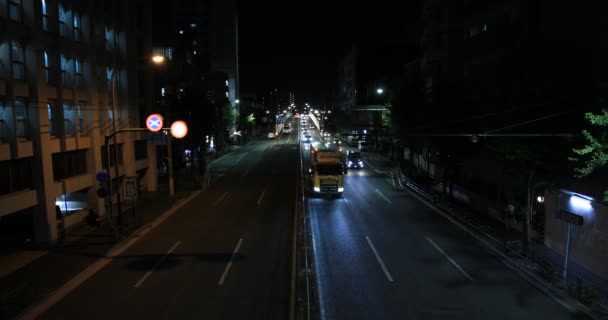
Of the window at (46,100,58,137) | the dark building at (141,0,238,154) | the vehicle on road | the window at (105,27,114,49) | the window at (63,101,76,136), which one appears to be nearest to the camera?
the window at (46,100,58,137)

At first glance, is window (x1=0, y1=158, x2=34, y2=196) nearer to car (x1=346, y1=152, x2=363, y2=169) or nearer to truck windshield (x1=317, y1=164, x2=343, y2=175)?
truck windshield (x1=317, y1=164, x2=343, y2=175)

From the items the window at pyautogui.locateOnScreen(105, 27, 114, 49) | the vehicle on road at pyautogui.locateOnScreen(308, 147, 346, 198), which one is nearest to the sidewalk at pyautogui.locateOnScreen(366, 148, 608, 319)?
the vehicle on road at pyautogui.locateOnScreen(308, 147, 346, 198)

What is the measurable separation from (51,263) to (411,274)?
13875mm

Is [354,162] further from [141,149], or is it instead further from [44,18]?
[44,18]

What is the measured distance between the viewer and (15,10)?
60.2 feet

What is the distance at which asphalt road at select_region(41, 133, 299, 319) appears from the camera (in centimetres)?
1284

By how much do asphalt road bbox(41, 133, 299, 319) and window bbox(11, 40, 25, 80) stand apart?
29.2ft

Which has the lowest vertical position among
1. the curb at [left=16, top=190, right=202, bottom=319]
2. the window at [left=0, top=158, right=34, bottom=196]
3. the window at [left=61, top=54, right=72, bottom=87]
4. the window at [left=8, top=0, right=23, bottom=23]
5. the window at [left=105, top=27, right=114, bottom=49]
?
the curb at [left=16, top=190, right=202, bottom=319]

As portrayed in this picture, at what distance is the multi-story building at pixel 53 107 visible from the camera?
18.0 m

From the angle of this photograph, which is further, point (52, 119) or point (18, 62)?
point (52, 119)

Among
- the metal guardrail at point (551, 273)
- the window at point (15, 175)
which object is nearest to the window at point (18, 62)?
the window at point (15, 175)

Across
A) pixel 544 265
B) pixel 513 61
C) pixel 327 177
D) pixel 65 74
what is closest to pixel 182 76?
pixel 327 177

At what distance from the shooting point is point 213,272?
1606 centimetres

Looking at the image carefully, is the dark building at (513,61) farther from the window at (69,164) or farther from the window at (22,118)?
the window at (69,164)
